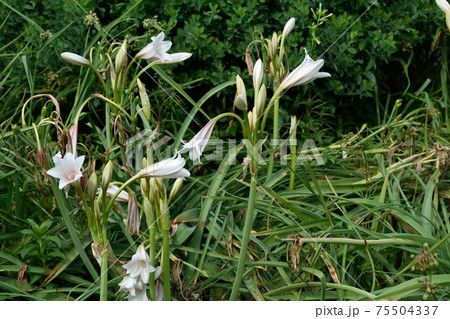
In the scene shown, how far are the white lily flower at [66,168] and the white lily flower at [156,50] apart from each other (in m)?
0.86

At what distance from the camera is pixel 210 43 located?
12.3 ft

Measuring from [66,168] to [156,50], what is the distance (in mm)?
936

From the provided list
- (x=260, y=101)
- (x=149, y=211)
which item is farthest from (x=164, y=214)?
(x=260, y=101)

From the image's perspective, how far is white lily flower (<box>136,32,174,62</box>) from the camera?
8.58 feet

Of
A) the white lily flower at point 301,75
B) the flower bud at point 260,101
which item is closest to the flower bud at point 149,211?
the flower bud at point 260,101

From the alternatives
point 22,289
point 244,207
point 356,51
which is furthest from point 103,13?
point 22,289

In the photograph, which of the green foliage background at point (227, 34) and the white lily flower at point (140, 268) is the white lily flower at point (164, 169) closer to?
the white lily flower at point (140, 268)

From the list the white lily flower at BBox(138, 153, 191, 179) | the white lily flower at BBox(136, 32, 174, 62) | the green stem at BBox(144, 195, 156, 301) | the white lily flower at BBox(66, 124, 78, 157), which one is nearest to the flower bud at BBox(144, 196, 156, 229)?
the green stem at BBox(144, 195, 156, 301)

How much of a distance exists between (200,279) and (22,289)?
0.65 m

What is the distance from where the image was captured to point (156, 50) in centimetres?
265

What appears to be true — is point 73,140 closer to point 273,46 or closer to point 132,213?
point 132,213

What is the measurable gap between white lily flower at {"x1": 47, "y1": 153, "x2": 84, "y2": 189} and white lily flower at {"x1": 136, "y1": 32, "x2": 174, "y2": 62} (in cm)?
86

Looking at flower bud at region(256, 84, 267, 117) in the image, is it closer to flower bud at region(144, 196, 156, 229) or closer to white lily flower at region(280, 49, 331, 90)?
white lily flower at region(280, 49, 331, 90)

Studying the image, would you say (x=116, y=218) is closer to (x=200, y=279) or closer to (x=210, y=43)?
(x=200, y=279)
